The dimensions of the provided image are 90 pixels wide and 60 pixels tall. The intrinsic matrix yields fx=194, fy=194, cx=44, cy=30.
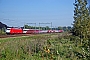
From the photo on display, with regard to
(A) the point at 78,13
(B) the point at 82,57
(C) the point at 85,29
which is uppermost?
(A) the point at 78,13

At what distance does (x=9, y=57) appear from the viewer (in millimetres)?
8688

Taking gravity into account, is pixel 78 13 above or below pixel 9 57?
above

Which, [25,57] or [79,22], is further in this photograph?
[79,22]

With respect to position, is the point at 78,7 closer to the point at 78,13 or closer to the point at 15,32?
the point at 78,13

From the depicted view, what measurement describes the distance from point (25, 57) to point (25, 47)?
1661mm

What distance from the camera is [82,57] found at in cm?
1045

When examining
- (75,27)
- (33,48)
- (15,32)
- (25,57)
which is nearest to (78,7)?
(75,27)

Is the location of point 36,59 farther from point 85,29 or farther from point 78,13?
point 78,13

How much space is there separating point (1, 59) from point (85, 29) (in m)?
13.4

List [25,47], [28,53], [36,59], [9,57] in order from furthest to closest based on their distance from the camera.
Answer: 1. [25,47]
2. [28,53]
3. [36,59]
4. [9,57]

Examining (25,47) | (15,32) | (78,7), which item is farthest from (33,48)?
(15,32)

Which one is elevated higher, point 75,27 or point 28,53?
point 75,27

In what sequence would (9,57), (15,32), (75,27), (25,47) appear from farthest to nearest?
1. (15,32)
2. (75,27)
3. (25,47)
4. (9,57)

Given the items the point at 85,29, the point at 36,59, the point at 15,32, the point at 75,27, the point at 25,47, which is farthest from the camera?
the point at 15,32
